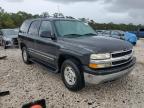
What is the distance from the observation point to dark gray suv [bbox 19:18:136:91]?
4266mm

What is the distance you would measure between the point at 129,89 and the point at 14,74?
3.77 metres

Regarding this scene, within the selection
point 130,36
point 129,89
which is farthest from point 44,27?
point 130,36

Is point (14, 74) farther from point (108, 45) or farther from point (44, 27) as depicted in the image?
point (108, 45)

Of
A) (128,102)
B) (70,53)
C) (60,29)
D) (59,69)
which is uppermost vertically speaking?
(60,29)

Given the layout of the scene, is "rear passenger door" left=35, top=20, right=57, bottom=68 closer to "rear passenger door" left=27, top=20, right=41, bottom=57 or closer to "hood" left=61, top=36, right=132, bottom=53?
"rear passenger door" left=27, top=20, right=41, bottom=57

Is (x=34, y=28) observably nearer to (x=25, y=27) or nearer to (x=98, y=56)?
(x=25, y=27)

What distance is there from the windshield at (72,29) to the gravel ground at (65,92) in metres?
1.47

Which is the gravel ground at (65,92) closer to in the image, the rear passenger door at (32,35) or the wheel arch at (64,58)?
the wheel arch at (64,58)

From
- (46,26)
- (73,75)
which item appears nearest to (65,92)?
(73,75)

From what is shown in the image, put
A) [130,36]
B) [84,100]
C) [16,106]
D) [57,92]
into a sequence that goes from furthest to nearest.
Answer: [130,36] → [57,92] → [84,100] → [16,106]

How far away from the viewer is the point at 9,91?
16.5 ft

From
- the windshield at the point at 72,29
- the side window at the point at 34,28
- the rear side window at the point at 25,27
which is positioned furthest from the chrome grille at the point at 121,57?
the rear side window at the point at 25,27

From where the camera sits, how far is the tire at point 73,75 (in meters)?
4.52

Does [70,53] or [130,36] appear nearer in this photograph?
[70,53]
